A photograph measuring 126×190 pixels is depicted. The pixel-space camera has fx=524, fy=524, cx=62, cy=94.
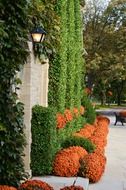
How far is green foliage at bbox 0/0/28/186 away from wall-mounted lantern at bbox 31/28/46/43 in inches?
81.6

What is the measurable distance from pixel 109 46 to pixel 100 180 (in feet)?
139

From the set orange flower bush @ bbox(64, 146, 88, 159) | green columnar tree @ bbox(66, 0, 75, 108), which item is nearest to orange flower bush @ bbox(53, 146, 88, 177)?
orange flower bush @ bbox(64, 146, 88, 159)

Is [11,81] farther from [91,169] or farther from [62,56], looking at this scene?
[62,56]

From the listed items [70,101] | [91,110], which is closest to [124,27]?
[91,110]

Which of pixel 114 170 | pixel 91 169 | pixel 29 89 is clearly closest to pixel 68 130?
pixel 114 170

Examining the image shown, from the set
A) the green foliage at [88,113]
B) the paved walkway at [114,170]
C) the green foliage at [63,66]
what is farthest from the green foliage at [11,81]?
the green foliage at [88,113]

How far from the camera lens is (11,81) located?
26.7 ft

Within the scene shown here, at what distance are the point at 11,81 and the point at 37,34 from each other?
8.32 feet

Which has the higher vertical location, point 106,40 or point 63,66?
point 106,40

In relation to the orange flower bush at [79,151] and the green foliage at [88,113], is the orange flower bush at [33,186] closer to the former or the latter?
the orange flower bush at [79,151]

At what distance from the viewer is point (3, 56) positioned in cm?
789

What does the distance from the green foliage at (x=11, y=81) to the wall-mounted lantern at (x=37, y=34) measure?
207 centimetres

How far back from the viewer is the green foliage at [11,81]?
7.86 meters

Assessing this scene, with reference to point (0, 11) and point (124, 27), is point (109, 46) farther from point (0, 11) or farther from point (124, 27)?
point (0, 11)
